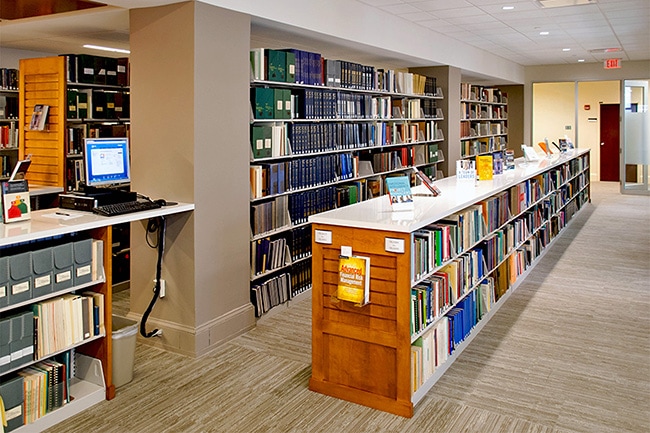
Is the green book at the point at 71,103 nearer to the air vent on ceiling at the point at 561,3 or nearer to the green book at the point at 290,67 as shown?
the green book at the point at 290,67

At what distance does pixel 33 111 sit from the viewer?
5.80 meters

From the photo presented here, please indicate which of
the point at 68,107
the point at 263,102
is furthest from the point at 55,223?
the point at 68,107

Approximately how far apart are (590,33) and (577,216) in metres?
3.12

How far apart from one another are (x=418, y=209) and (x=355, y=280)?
77 centimetres

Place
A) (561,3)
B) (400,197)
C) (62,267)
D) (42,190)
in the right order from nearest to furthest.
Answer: (62,267), (400,197), (42,190), (561,3)

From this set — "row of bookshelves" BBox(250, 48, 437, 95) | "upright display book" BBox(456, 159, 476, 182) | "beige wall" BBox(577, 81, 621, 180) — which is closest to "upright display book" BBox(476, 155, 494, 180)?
"upright display book" BBox(456, 159, 476, 182)

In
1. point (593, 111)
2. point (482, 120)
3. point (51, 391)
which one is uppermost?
point (593, 111)

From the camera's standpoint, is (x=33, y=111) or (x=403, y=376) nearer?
(x=403, y=376)

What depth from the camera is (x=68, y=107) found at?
18.9 feet

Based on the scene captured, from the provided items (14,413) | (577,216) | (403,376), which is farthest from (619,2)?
(14,413)

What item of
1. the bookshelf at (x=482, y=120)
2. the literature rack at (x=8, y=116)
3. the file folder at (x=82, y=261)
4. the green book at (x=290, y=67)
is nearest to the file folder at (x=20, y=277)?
the file folder at (x=82, y=261)

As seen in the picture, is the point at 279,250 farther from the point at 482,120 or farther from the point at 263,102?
the point at 482,120

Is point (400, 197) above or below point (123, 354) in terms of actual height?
above

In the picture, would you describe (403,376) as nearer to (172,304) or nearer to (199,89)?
(172,304)
